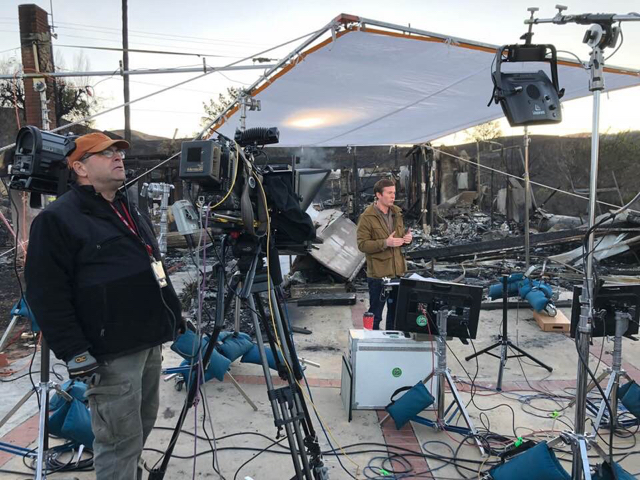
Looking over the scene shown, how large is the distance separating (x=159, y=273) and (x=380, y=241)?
2.72 meters

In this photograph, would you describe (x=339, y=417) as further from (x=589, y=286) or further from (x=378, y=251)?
(x=589, y=286)

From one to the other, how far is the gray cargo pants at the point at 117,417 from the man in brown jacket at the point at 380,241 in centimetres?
283

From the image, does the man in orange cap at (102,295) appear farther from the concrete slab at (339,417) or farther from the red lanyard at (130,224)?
the concrete slab at (339,417)

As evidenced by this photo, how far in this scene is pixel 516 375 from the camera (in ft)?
13.7

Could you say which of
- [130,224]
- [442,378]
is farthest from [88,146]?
[442,378]

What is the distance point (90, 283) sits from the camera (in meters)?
1.87

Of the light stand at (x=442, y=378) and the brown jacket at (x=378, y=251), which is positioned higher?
the brown jacket at (x=378, y=251)

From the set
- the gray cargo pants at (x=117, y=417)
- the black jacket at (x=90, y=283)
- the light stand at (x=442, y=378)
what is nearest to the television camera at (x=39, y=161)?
the black jacket at (x=90, y=283)

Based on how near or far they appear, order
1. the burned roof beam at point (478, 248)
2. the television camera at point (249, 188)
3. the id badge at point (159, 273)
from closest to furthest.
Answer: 1. the television camera at point (249, 188)
2. the id badge at point (159, 273)
3. the burned roof beam at point (478, 248)

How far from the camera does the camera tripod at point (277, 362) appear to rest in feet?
7.01

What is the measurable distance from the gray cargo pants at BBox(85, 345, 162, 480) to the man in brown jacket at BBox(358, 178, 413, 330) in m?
2.83


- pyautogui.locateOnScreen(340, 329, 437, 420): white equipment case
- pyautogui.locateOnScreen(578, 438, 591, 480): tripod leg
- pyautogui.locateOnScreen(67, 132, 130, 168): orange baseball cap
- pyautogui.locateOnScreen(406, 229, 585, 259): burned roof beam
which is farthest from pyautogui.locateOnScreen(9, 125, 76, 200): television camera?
pyautogui.locateOnScreen(406, 229, 585, 259): burned roof beam

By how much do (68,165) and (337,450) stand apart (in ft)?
7.80

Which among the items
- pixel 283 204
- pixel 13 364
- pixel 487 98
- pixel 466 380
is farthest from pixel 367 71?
pixel 13 364
